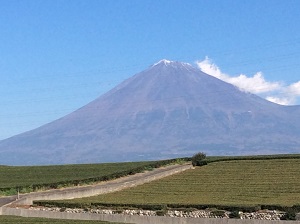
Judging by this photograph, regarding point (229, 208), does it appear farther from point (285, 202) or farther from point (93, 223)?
point (93, 223)

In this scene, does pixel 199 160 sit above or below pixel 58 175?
above

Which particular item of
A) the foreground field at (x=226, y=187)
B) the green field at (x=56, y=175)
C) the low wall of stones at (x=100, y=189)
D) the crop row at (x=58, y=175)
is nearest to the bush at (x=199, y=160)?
the low wall of stones at (x=100, y=189)

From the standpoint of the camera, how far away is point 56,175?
209 feet

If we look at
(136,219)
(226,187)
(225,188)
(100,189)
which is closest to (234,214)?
(136,219)

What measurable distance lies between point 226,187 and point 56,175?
20.5 meters

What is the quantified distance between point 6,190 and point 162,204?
55.9 ft

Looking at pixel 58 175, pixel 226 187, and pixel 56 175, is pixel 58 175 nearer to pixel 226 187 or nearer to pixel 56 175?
pixel 56 175

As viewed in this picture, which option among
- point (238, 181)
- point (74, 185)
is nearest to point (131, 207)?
point (238, 181)

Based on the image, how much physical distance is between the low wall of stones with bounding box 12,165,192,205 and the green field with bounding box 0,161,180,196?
1.88 metres

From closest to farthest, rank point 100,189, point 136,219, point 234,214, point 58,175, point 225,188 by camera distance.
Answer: point 136,219 < point 234,214 < point 225,188 < point 100,189 < point 58,175

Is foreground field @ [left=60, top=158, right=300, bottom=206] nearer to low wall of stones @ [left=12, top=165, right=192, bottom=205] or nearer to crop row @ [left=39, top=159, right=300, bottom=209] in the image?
crop row @ [left=39, top=159, right=300, bottom=209]

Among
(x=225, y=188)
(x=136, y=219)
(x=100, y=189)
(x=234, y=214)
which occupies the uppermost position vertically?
(x=100, y=189)

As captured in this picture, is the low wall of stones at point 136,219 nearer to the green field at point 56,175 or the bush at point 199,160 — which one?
the green field at point 56,175

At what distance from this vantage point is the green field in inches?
2152
